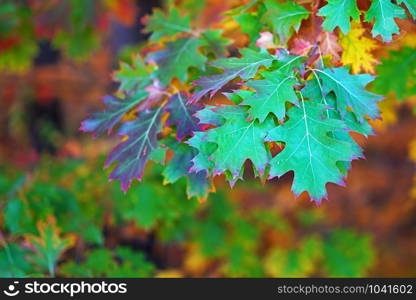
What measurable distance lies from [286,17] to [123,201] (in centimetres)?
171

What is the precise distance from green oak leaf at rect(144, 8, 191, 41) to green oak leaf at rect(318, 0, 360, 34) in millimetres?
663

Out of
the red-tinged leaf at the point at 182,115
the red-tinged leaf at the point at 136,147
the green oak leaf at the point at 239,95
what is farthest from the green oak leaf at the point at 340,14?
the red-tinged leaf at the point at 136,147

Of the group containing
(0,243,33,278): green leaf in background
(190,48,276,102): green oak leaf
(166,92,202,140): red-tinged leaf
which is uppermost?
(190,48,276,102): green oak leaf

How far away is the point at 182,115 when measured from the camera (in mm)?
1497

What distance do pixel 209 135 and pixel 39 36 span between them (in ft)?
6.93

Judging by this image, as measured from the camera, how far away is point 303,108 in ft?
4.19

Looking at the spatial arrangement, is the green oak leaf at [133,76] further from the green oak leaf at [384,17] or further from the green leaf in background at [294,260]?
the green leaf in background at [294,260]

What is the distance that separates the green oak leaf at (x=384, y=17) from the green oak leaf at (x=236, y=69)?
0.29m

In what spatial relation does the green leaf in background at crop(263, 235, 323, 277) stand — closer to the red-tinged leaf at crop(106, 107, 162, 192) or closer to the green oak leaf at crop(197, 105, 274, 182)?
the red-tinged leaf at crop(106, 107, 162, 192)

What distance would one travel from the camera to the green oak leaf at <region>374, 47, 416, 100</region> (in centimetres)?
181

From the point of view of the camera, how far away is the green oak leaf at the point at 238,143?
1.26 m

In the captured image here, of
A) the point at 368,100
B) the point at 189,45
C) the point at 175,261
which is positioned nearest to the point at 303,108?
the point at 368,100

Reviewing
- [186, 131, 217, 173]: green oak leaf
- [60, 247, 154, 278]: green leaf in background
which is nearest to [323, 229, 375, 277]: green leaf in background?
[60, 247, 154, 278]: green leaf in background

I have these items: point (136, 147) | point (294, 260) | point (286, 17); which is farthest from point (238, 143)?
point (294, 260)
